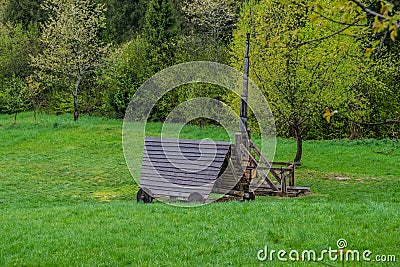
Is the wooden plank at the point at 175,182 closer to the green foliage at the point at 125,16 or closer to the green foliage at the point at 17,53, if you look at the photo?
the green foliage at the point at 125,16

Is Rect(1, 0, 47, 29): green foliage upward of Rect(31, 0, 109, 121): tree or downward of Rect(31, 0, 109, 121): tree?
upward

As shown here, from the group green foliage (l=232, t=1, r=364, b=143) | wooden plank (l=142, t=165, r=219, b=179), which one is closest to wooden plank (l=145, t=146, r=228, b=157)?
wooden plank (l=142, t=165, r=219, b=179)

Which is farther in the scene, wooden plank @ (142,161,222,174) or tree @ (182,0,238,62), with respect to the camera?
tree @ (182,0,238,62)

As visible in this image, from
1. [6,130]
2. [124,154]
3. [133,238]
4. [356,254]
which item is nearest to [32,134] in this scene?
[6,130]

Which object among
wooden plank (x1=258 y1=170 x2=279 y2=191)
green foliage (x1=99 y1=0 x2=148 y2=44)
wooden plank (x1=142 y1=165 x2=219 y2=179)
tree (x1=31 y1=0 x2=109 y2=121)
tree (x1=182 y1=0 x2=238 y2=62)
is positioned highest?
green foliage (x1=99 y1=0 x2=148 y2=44)

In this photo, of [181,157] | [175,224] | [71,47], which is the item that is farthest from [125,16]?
[175,224]

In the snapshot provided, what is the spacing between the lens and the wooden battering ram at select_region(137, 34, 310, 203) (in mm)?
10898

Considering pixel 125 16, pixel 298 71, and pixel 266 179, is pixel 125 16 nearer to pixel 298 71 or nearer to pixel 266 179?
pixel 298 71

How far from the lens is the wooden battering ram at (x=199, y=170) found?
10.9m

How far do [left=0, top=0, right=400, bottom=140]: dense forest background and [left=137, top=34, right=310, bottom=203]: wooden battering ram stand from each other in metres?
2.83

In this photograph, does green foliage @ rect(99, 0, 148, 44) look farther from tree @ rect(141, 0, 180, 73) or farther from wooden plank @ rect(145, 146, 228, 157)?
wooden plank @ rect(145, 146, 228, 157)

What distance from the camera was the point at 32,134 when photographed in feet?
81.4

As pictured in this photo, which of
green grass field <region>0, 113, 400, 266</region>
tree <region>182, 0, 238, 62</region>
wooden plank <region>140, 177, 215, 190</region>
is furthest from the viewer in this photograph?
tree <region>182, 0, 238, 62</region>

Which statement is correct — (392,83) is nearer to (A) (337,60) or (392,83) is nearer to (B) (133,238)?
(A) (337,60)
